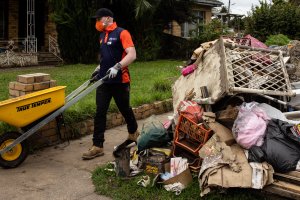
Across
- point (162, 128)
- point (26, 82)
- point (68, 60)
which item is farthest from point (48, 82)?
A: point (68, 60)

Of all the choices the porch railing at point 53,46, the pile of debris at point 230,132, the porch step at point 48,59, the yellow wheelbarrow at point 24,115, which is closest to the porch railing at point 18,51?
the porch step at point 48,59

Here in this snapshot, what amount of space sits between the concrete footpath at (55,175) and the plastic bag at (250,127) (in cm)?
158

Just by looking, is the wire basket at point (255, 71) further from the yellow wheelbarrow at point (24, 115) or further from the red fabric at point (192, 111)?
the yellow wheelbarrow at point (24, 115)

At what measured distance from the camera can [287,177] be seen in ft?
13.7

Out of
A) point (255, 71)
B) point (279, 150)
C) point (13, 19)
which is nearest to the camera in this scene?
point (279, 150)

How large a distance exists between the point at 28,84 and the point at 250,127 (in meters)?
3.08

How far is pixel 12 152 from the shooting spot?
5.27 metres

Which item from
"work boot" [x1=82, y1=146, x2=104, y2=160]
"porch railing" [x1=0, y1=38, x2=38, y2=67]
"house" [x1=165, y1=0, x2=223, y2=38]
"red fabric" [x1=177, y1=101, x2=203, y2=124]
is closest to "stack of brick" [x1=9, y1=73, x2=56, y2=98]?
"work boot" [x1=82, y1=146, x2=104, y2=160]

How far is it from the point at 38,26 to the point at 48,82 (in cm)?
1325

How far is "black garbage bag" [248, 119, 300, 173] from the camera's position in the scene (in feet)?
14.0

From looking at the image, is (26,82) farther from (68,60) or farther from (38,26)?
(38,26)

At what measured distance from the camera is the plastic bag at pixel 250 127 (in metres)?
4.46

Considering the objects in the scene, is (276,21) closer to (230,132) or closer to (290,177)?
(230,132)

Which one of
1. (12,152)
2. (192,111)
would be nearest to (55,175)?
(12,152)
